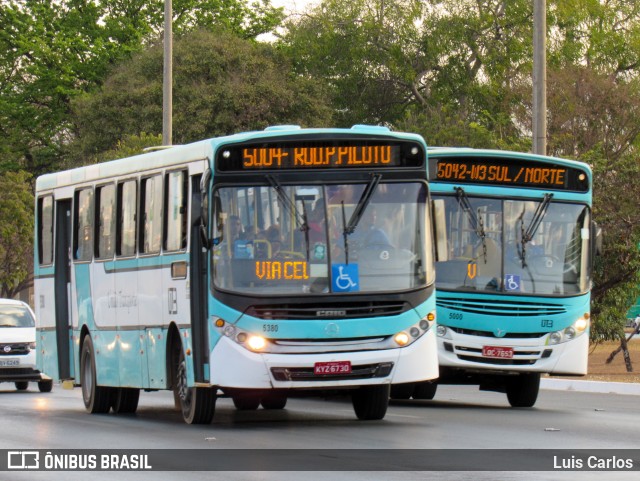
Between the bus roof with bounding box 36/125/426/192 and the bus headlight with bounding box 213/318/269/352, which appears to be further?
the bus roof with bounding box 36/125/426/192

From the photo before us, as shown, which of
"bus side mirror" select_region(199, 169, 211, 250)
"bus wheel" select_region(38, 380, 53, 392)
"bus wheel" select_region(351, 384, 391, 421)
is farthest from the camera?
"bus wheel" select_region(38, 380, 53, 392)

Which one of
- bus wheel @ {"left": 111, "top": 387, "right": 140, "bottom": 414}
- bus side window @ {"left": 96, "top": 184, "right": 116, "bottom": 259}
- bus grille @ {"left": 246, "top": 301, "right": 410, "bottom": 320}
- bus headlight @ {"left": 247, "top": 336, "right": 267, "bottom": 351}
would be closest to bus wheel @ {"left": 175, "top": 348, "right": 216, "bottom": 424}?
bus headlight @ {"left": 247, "top": 336, "right": 267, "bottom": 351}

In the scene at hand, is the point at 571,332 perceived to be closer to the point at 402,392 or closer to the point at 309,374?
the point at 402,392

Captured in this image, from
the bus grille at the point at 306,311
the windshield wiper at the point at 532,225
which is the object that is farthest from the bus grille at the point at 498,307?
the bus grille at the point at 306,311

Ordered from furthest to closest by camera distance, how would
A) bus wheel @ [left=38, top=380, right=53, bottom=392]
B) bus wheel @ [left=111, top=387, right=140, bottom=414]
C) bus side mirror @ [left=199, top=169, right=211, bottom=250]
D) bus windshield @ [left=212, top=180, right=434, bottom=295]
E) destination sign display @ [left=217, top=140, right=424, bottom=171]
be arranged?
bus wheel @ [left=38, top=380, right=53, bottom=392] → bus wheel @ [left=111, top=387, right=140, bottom=414] → destination sign display @ [left=217, top=140, right=424, bottom=171] → bus side mirror @ [left=199, top=169, right=211, bottom=250] → bus windshield @ [left=212, top=180, right=434, bottom=295]

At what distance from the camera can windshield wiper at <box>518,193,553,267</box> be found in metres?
20.0

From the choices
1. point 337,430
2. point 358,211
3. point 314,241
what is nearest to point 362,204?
point 358,211

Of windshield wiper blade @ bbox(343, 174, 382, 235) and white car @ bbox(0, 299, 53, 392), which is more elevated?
windshield wiper blade @ bbox(343, 174, 382, 235)

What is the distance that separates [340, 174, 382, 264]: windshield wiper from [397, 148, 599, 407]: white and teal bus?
166 inches

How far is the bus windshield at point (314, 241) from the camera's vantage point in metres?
15.5

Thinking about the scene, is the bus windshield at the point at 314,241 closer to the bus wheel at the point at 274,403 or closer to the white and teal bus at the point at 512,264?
the white and teal bus at the point at 512,264

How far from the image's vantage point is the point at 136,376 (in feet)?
59.1

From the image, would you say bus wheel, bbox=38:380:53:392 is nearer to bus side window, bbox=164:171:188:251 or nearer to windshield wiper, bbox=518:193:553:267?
windshield wiper, bbox=518:193:553:267

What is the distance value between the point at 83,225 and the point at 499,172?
18.0ft
